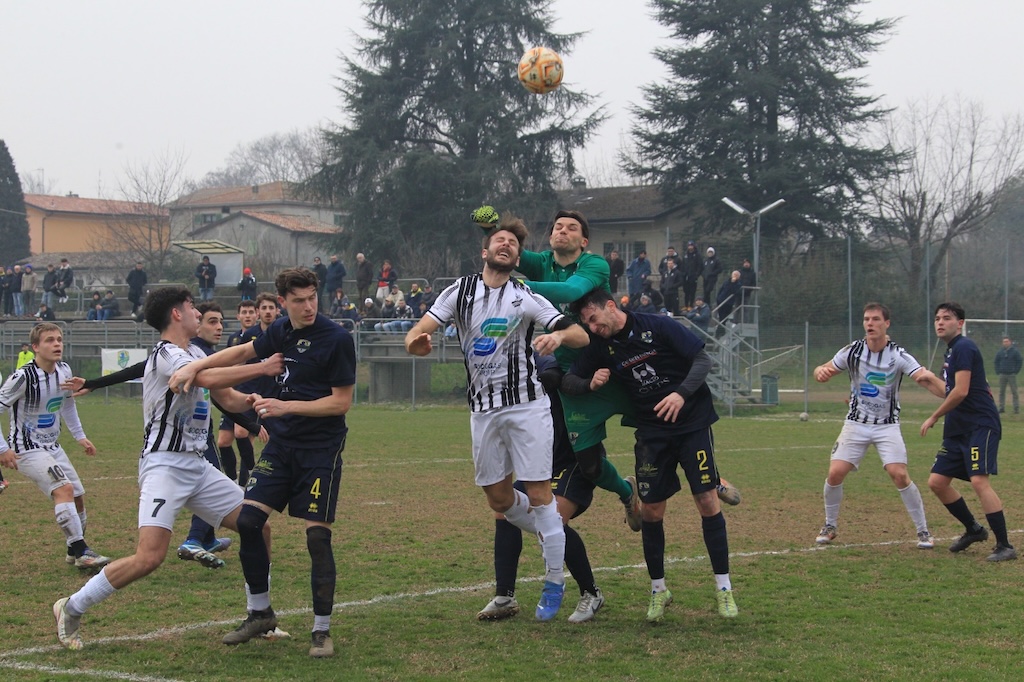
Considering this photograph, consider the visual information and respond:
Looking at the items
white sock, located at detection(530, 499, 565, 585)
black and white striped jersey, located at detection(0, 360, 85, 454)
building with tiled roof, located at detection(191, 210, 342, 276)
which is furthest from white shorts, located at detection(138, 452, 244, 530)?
building with tiled roof, located at detection(191, 210, 342, 276)

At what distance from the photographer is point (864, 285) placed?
106 ft

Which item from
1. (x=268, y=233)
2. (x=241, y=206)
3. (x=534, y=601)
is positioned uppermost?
(x=241, y=206)

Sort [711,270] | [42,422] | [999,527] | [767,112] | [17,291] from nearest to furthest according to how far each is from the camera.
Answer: [999,527] → [42,422] → [711,270] → [17,291] → [767,112]

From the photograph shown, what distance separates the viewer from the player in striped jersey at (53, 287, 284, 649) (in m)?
6.02

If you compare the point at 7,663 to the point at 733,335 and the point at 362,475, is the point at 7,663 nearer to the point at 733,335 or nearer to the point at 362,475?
the point at 362,475

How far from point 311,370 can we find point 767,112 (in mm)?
38826

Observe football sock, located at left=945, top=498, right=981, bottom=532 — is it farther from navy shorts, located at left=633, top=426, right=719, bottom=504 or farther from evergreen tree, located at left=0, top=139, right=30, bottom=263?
evergreen tree, located at left=0, top=139, right=30, bottom=263

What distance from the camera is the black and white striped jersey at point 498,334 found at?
6477 mm

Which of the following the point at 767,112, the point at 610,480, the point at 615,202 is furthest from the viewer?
the point at 615,202

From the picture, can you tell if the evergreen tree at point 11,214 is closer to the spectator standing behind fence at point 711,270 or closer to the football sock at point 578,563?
the spectator standing behind fence at point 711,270

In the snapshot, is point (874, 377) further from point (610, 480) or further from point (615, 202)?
point (615, 202)

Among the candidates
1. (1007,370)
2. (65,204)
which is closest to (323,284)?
(1007,370)

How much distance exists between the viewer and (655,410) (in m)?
6.74

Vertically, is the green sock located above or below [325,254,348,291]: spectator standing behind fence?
below
